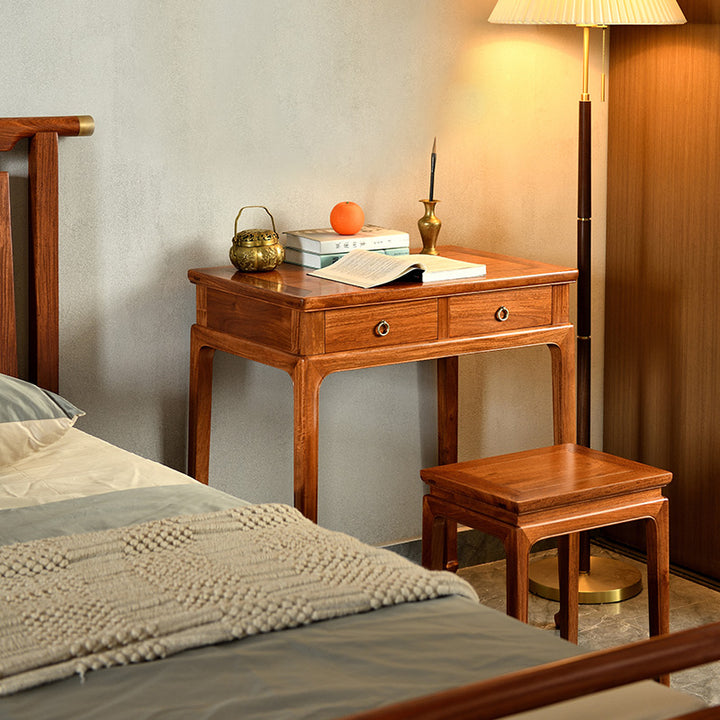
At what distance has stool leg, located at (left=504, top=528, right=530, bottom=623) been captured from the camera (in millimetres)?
2070

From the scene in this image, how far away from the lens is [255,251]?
2.38 m

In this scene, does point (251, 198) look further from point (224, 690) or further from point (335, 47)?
point (224, 690)

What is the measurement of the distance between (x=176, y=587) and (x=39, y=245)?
116 centimetres

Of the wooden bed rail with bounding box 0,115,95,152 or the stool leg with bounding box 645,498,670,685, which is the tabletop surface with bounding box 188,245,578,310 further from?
the stool leg with bounding box 645,498,670,685

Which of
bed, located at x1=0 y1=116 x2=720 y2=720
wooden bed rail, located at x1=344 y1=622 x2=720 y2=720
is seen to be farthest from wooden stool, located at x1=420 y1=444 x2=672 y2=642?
wooden bed rail, located at x1=344 y1=622 x2=720 y2=720

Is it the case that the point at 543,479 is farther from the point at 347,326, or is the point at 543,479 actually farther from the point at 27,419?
the point at 27,419

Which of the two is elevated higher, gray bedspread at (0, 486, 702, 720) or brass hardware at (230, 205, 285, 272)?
brass hardware at (230, 205, 285, 272)

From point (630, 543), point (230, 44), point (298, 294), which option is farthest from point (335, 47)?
point (630, 543)

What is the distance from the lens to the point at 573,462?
233 centimetres

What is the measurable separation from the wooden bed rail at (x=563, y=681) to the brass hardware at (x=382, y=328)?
1.32 metres

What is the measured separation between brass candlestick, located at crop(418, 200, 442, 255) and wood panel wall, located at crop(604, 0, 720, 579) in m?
0.68

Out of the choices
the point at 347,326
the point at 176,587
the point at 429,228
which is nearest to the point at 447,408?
the point at 429,228

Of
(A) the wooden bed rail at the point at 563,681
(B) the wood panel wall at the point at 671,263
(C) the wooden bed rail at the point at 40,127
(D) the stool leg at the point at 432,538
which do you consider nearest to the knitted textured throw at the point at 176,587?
(A) the wooden bed rail at the point at 563,681

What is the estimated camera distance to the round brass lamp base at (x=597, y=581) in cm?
273
